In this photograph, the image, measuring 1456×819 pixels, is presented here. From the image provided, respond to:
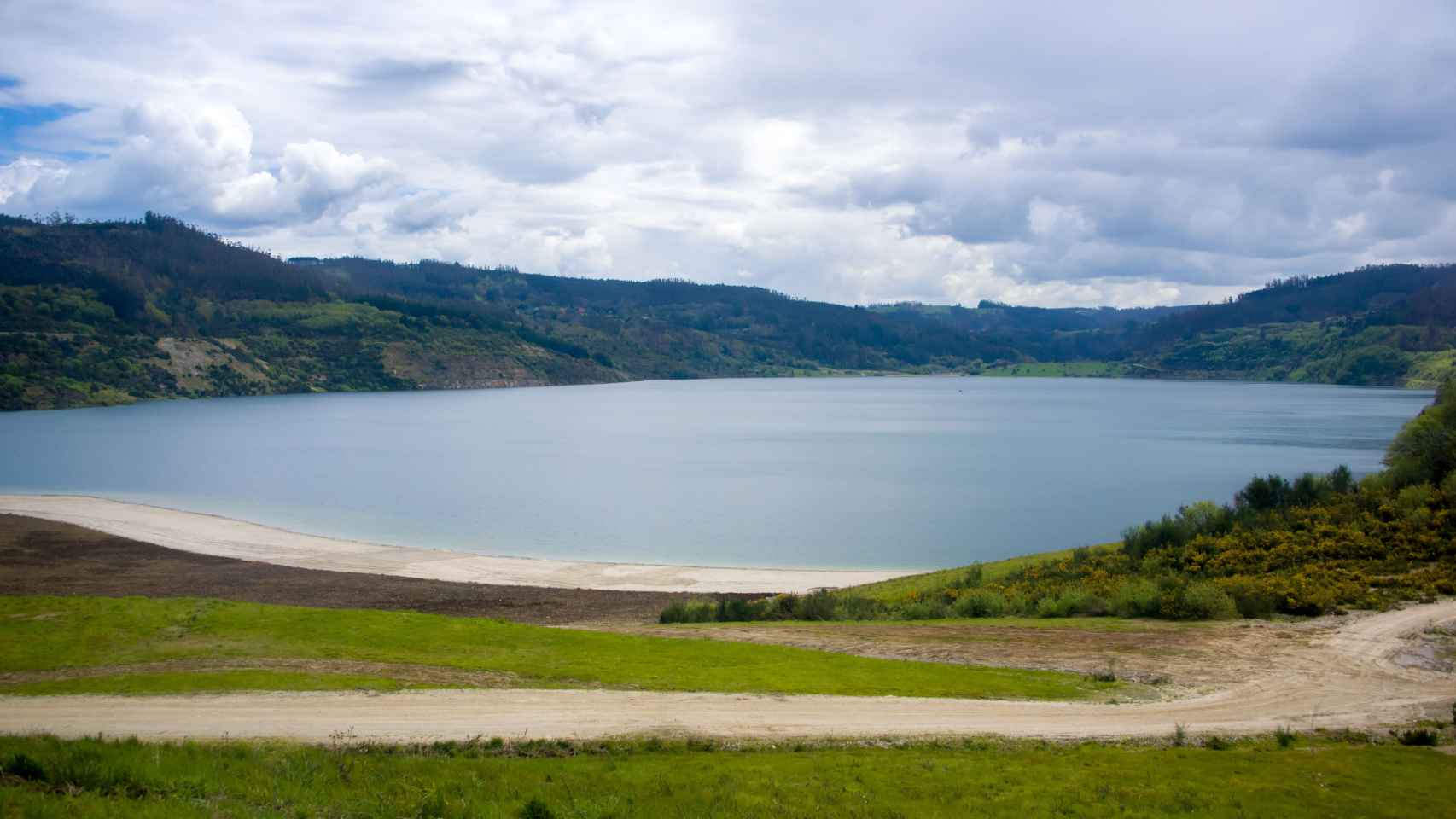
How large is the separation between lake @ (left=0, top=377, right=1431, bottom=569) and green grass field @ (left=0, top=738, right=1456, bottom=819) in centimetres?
3543

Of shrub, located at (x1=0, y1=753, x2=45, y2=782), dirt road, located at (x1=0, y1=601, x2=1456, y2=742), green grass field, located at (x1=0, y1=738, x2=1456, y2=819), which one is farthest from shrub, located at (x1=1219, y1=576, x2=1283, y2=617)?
shrub, located at (x1=0, y1=753, x2=45, y2=782)

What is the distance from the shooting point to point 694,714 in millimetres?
18062

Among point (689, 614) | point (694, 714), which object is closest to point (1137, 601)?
point (689, 614)

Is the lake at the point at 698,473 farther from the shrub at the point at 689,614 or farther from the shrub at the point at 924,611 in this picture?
the shrub at the point at 924,611

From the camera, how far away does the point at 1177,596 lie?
28.9 m

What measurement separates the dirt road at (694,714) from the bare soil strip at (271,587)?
1513 centimetres

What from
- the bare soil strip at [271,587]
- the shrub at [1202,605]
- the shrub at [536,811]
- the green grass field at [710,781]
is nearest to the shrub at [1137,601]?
the shrub at [1202,605]

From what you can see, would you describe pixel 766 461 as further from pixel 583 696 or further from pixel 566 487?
pixel 583 696

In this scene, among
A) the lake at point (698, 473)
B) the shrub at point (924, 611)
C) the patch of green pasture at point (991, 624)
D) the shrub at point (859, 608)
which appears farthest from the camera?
the lake at point (698, 473)

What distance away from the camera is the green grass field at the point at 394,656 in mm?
20078

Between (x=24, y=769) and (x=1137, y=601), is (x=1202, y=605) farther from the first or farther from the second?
(x=24, y=769)

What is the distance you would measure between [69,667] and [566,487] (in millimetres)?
59139

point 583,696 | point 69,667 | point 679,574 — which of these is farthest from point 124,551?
point 583,696

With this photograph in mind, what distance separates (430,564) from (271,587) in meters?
9.12
